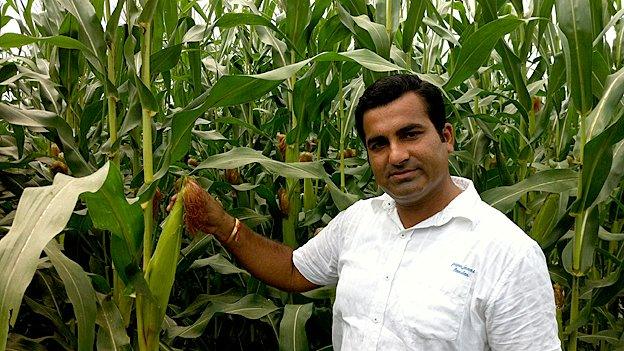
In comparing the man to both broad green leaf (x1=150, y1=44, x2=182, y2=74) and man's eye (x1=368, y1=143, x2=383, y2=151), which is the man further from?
broad green leaf (x1=150, y1=44, x2=182, y2=74)

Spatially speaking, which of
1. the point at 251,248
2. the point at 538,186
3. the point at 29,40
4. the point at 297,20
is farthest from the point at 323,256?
the point at 29,40

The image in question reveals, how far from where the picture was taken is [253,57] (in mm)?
3230

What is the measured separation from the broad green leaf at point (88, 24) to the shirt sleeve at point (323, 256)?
0.82 metres

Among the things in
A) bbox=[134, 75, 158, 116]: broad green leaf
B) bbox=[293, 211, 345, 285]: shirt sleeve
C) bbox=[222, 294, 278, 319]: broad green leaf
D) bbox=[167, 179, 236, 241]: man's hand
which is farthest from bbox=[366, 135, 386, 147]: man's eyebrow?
bbox=[222, 294, 278, 319]: broad green leaf

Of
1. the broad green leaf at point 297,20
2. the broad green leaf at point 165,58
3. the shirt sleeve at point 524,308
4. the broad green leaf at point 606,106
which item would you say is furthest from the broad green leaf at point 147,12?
the broad green leaf at point 606,106

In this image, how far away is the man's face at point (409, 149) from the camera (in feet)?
5.27

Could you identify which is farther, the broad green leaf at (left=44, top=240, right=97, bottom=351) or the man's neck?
the man's neck

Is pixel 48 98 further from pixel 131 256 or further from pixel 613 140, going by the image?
pixel 613 140

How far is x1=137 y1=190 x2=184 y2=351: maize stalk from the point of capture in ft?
5.44

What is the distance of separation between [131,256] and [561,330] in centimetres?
135

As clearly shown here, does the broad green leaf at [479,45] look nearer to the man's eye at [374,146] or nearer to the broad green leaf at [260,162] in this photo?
the man's eye at [374,146]

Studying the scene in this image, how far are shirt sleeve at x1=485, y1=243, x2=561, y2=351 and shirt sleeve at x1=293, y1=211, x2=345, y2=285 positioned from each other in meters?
0.60

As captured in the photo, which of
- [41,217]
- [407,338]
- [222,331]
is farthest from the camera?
[222,331]

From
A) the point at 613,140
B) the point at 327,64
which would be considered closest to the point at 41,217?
the point at 327,64
